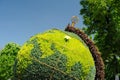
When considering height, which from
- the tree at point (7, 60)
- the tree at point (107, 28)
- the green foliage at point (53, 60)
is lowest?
the green foliage at point (53, 60)

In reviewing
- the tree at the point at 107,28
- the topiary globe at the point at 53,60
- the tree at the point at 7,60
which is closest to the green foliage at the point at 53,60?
the topiary globe at the point at 53,60

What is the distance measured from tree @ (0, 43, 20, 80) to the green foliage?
1663cm

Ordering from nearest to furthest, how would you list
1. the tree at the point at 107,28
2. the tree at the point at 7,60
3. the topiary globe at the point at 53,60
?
the topiary globe at the point at 53,60
the tree at the point at 7,60
the tree at the point at 107,28

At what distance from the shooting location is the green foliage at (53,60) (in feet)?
37.0

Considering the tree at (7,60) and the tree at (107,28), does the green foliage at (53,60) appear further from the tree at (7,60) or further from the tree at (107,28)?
the tree at (107,28)

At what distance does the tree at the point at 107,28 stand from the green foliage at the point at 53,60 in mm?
22546

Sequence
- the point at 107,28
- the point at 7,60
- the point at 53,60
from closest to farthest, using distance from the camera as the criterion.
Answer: the point at 53,60 → the point at 7,60 → the point at 107,28

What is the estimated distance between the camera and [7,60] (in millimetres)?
29438

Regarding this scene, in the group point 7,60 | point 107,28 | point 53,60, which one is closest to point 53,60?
point 53,60

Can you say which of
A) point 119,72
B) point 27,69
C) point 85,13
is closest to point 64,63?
point 27,69

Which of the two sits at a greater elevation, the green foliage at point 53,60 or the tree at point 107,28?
the tree at point 107,28

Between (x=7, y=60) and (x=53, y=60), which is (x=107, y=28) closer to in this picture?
(x=7, y=60)

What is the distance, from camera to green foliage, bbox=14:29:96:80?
11.3 m

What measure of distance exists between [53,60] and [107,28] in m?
24.9
